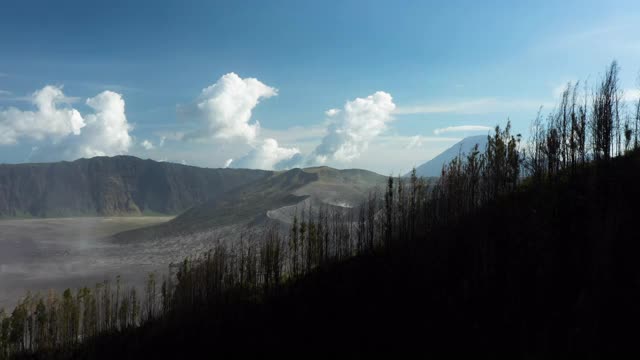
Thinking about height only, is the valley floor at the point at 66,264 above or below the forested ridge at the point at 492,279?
below

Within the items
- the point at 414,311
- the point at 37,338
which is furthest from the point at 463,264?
the point at 37,338

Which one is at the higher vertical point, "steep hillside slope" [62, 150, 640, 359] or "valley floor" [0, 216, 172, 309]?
"steep hillside slope" [62, 150, 640, 359]

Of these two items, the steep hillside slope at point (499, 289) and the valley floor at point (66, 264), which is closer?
the steep hillside slope at point (499, 289)

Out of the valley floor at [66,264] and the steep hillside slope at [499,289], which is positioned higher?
the steep hillside slope at [499,289]

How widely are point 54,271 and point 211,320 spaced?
11771cm

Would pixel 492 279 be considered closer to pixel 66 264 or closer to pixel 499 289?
pixel 499 289

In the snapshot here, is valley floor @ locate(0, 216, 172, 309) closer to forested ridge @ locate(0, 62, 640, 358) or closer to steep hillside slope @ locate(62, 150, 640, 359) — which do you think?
forested ridge @ locate(0, 62, 640, 358)

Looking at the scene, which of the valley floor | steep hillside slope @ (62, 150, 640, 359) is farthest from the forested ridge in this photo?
the valley floor

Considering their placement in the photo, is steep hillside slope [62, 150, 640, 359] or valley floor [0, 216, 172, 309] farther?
valley floor [0, 216, 172, 309]

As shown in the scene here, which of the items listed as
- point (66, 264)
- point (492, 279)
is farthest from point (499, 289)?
point (66, 264)

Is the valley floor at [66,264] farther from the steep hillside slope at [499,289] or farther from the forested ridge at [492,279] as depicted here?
the steep hillside slope at [499,289]

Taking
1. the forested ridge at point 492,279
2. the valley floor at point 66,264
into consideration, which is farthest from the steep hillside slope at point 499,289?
the valley floor at point 66,264

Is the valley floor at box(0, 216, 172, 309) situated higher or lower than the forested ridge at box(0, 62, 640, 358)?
lower

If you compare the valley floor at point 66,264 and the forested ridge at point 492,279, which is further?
the valley floor at point 66,264
